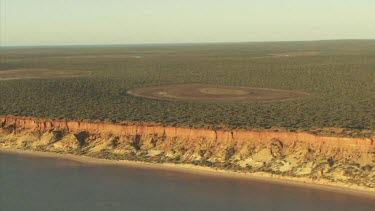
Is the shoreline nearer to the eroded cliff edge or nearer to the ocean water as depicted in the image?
the eroded cliff edge

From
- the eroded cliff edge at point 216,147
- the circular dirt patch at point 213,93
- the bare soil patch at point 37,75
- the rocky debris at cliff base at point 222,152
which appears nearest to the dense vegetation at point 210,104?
the eroded cliff edge at point 216,147

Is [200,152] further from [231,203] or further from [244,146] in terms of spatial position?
[231,203]

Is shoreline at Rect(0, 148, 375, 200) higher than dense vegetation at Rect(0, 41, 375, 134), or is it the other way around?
dense vegetation at Rect(0, 41, 375, 134)

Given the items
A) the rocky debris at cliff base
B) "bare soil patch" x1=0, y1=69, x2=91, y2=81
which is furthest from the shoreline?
"bare soil patch" x1=0, y1=69, x2=91, y2=81

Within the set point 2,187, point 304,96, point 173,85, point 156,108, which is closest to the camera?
point 2,187

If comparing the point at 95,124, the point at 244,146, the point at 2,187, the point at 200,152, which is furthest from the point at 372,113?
the point at 2,187

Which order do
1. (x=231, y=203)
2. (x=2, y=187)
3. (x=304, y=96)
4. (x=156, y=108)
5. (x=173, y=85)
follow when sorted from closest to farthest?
(x=231, y=203), (x=2, y=187), (x=156, y=108), (x=304, y=96), (x=173, y=85)
